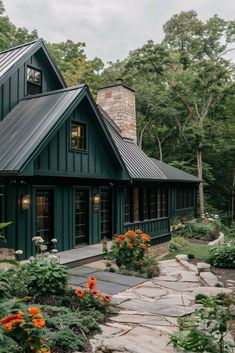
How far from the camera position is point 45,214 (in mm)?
8828

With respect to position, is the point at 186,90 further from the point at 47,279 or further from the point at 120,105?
the point at 47,279

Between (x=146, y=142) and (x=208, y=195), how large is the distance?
704 centimetres

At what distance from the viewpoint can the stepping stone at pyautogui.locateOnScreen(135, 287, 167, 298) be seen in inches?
239

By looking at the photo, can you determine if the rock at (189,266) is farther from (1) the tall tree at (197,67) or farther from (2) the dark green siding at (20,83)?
(1) the tall tree at (197,67)

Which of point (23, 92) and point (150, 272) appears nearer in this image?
point (150, 272)

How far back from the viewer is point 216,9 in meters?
23.8

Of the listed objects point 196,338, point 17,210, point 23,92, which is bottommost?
point 196,338

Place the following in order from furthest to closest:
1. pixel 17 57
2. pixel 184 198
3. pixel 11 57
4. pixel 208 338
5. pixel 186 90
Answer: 1. pixel 186 90
2. pixel 184 198
3. pixel 11 57
4. pixel 17 57
5. pixel 208 338

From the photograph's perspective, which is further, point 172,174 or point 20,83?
point 172,174

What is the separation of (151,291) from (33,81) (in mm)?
8022

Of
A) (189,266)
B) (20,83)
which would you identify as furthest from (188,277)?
(20,83)

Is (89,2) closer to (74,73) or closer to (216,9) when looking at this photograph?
(74,73)

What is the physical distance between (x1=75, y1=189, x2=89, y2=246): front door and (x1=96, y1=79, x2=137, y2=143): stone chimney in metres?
4.72

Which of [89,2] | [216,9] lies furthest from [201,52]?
[89,2]
